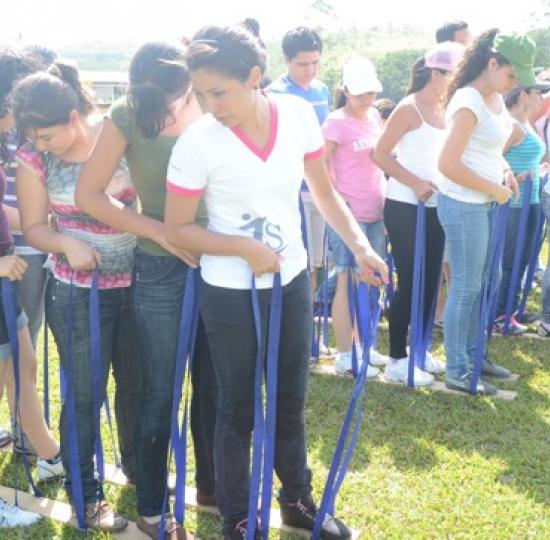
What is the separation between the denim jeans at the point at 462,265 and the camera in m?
3.70

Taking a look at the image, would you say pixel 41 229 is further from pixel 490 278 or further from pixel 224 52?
pixel 490 278

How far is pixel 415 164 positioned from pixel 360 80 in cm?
56

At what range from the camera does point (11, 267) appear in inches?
100

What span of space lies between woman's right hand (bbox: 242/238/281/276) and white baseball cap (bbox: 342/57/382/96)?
214cm

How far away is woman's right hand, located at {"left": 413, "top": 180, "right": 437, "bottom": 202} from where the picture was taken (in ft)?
12.7

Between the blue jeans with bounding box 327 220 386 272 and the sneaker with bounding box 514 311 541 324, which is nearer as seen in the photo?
the blue jeans with bounding box 327 220 386 272

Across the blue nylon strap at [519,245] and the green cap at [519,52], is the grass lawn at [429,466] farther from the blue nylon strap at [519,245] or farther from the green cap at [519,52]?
the green cap at [519,52]

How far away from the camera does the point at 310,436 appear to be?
3.57m

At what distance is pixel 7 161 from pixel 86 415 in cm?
106

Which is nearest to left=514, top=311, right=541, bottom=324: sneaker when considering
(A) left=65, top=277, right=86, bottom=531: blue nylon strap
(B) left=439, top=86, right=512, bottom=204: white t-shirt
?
(B) left=439, top=86, right=512, bottom=204: white t-shirt

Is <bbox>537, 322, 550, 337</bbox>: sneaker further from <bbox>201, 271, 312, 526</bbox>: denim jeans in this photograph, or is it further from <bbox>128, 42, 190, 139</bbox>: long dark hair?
<bbox>128, 42, 190, 139</bbox>: long dark hair

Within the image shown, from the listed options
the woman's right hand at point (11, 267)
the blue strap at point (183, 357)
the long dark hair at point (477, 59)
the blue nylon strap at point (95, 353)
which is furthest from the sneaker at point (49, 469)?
the long dark hair at point (477, 59)

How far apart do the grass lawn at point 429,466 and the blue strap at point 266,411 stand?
369mm

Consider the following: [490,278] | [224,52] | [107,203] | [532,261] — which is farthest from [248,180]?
[532,261]
